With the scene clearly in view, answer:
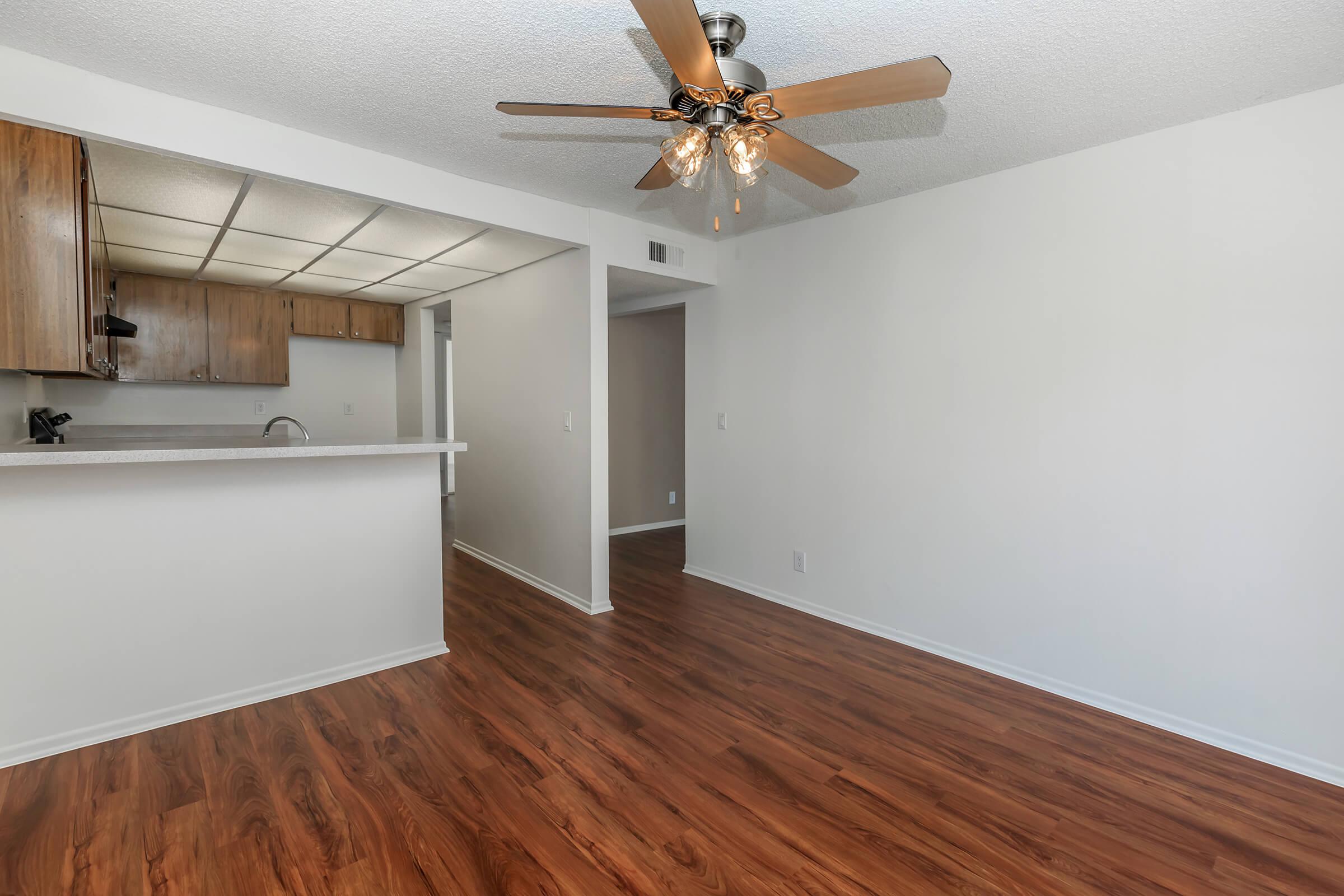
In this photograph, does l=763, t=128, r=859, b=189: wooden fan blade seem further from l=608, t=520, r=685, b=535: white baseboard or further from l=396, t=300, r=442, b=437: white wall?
l=396, t=300, r=442, b=437: white wall

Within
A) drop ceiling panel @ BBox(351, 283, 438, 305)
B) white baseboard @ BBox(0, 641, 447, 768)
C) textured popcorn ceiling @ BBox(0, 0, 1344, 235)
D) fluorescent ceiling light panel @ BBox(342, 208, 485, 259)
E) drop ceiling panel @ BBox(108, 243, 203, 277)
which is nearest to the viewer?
textured popcorn ceiling @ BBox(0, 0, 1344, 235)

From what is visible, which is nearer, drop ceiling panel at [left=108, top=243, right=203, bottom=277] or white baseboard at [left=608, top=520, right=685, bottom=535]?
drop ceiling panel at [left=108, top=243, right=203, bottom=277]

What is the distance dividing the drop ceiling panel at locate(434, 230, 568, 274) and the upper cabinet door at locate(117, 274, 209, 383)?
2343 mm

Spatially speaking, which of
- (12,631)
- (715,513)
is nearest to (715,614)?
(715,513)

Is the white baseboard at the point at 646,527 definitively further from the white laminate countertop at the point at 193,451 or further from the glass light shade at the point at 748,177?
the glass light shade at the point at 748,177

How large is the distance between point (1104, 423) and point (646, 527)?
426 cm

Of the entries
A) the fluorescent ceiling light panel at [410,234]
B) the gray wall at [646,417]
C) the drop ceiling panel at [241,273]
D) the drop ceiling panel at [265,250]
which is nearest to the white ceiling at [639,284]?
the fluorescent ceiling light panel at [410,234]

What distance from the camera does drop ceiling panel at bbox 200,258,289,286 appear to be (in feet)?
14.7

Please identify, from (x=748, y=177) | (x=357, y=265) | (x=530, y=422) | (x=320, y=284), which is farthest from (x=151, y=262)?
(x=748, y=177)

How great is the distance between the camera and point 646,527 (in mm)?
6250

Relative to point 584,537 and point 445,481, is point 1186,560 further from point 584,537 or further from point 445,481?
point 445,481

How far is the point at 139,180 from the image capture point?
9.40ft

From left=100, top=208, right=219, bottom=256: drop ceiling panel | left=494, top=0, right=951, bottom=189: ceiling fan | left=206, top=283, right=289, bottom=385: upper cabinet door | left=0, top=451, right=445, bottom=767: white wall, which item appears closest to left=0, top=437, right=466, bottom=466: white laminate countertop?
left=0, top=451, right=445, bottom=767: white wall

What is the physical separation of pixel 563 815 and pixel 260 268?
14.7 feet
